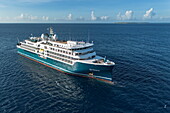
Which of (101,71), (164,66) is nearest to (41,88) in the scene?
(101,71)

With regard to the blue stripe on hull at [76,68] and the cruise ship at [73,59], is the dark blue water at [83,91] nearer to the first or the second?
the blue stripe on hull at [76,68]

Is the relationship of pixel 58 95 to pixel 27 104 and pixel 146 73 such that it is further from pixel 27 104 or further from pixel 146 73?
pixel 146 73

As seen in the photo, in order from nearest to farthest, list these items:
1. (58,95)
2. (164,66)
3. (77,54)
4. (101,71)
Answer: (58,95) < (101,71) < (77,54) < (164,66)

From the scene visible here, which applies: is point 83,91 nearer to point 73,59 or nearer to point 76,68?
point 76,68

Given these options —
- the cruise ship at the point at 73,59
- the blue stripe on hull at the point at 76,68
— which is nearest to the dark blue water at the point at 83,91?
the blue stripe on hull at the point at 76,68

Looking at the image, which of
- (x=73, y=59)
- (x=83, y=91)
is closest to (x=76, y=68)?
(x=73, y=59)

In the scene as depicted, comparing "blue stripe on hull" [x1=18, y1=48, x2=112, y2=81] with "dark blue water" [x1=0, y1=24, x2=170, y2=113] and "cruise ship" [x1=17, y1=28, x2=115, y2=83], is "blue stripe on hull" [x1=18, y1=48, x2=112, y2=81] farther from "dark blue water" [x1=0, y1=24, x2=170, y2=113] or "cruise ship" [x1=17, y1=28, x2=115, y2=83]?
"dark blue water" [x1=0, y1=24, x2=170, y2=113]

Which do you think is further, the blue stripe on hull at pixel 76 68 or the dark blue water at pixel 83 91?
the blue stripe on hull at pixel 76 68

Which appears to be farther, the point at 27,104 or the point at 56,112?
the point at 27,104

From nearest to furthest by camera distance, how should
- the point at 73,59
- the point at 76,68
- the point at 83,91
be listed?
the point at 83,91 < the point at 76,68 < the point at 73,59
